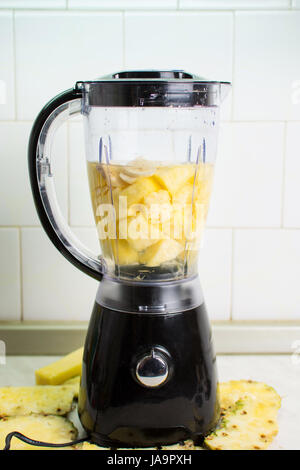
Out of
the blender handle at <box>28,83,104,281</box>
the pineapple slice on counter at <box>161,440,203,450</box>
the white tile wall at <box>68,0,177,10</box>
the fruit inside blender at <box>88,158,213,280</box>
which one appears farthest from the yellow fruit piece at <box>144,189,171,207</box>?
the white tile wall at <box>68,0,177,10</box>

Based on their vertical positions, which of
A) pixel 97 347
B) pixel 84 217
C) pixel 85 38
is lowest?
pixel 97 347

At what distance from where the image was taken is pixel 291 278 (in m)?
0.90

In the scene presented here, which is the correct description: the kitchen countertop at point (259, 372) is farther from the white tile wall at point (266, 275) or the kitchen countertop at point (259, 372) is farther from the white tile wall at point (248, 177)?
the white tile wall at point (248, 177)

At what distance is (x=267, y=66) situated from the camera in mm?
836

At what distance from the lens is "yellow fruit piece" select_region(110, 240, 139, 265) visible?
616 mm

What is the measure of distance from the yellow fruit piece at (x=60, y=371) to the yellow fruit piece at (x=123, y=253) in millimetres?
245

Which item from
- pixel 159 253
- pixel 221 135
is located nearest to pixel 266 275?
pixel 221 135

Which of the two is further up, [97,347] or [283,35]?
[283,35]

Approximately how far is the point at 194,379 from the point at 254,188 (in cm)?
39

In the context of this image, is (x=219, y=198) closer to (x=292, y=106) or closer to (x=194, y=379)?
(x=292, y=106)

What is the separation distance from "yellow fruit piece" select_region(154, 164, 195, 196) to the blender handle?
13 cm

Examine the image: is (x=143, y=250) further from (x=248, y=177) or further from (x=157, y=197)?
(x=248, y=177)

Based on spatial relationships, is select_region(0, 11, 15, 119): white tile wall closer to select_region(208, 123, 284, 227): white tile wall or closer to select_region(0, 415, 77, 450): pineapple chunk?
select_region(208, 123, 284, 227): white tile wall
